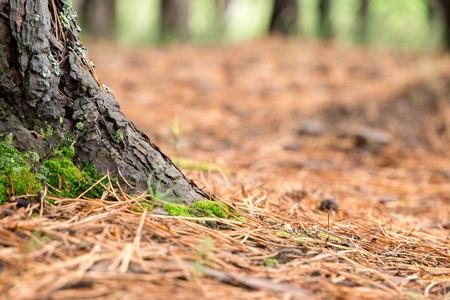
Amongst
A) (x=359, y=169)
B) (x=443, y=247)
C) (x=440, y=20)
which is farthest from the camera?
(x=440, y=20)

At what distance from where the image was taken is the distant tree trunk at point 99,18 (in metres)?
8.51

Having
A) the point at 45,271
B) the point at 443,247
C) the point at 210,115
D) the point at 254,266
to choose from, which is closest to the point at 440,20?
the point at 210,115

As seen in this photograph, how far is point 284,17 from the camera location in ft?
26.4

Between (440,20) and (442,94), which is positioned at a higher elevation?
(440,20)

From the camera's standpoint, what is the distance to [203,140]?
151 inches

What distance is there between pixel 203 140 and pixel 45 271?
2986 mm

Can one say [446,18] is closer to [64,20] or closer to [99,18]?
[64,20]

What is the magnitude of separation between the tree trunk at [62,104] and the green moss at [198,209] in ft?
0.17

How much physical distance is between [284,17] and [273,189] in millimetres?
6619

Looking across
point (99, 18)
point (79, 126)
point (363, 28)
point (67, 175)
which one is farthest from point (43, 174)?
point (99, 18)

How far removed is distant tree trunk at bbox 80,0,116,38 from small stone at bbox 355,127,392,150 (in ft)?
20.7

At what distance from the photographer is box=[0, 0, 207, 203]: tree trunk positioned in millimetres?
1168

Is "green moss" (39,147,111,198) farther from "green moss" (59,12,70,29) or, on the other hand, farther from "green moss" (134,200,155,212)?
"green moss" (59,12,70,29)

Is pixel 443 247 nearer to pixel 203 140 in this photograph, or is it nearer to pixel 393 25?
pixel 203 140
